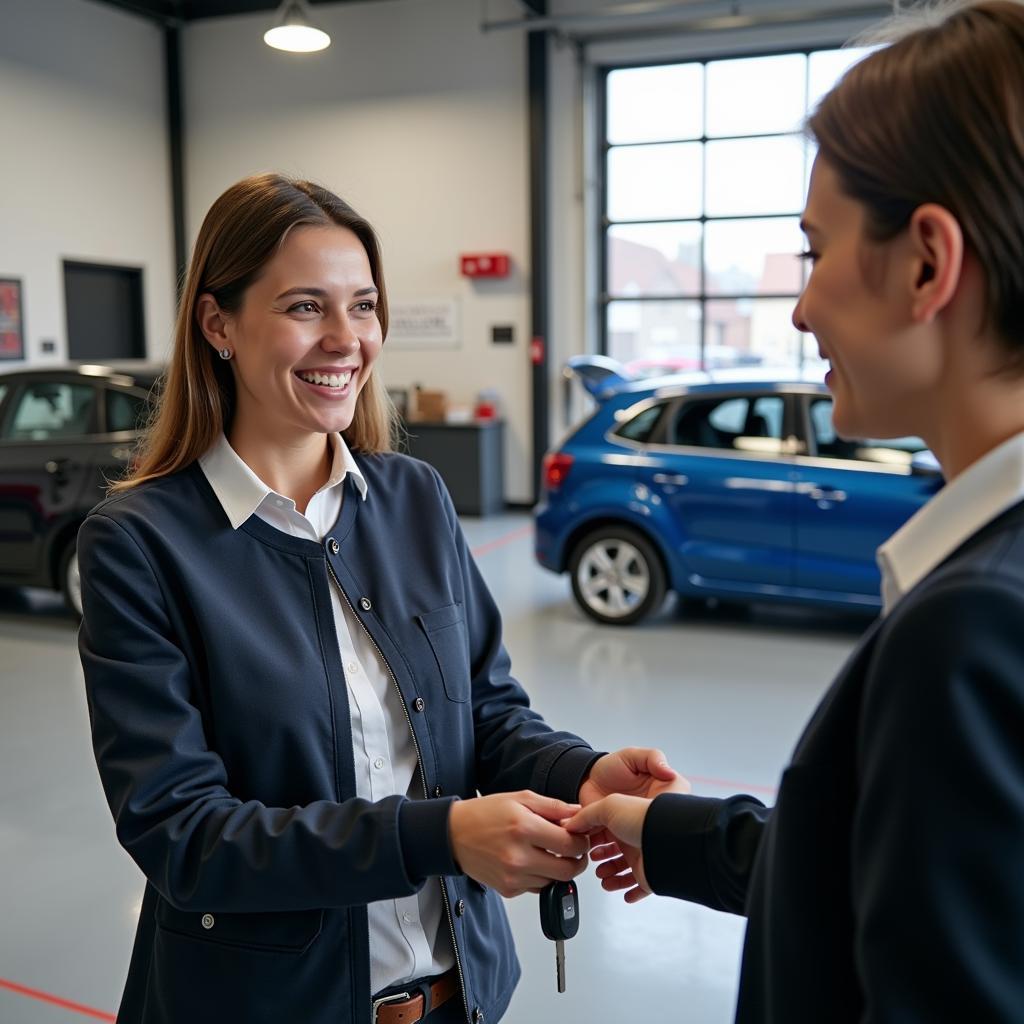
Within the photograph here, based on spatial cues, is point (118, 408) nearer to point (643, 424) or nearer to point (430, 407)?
point (643, 424)

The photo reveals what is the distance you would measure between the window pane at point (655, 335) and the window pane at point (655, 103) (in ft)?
4.91

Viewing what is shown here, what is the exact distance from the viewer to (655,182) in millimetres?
9922

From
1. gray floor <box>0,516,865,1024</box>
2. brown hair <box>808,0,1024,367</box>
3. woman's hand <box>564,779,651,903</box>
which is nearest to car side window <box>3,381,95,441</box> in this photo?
gray floor <box>0,516,865,1024</box>

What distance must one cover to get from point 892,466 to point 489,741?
4.04 m

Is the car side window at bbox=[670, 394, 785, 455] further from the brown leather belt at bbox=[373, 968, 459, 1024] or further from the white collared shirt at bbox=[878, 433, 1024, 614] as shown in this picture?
the white collared shirt at bbox=[878, 433, 1024, 614]

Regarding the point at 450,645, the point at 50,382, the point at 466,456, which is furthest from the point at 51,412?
the point at 450,645

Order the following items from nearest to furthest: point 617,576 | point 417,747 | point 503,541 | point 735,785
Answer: point 417,747
point 735,785
point 617,576
point 503,541

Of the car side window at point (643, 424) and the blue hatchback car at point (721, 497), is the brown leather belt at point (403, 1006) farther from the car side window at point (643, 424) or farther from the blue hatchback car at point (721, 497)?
the car side window at point (643, 424)

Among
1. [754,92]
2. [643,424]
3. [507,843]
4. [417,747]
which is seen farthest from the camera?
[754,92]

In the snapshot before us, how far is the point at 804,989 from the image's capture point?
770mm

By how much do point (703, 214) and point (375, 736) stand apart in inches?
355

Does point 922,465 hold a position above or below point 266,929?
above

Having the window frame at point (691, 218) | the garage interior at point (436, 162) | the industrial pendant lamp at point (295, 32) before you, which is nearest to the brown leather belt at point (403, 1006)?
the garage interior at point (436, 162)

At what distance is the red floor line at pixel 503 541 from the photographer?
823 centimetres
